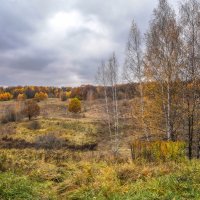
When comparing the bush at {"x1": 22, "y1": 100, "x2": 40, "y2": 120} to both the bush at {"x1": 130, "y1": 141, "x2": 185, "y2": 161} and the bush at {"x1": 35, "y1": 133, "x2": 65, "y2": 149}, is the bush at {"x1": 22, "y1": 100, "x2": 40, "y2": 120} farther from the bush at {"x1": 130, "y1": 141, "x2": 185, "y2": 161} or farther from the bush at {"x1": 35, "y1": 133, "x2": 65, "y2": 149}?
the bush at {"x1": 130, "y1": 141, "x2": 185, "y2": 161}

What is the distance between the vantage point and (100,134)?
154 ft

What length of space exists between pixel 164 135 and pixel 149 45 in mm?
5601

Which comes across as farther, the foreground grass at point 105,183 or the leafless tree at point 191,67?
the leafless tree at point 191,67

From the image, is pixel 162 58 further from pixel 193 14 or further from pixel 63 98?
pixel 63 98

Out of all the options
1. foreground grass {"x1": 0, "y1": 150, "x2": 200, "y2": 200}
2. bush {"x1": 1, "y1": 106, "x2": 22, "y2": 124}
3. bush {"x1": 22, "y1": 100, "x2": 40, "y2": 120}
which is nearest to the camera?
foreground grass {"x1": 0, "y1": 150, "x2": 200, "y2": 200}

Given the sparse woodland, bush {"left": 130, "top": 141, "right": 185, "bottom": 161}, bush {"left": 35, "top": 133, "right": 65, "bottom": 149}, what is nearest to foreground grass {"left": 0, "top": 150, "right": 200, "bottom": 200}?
the sparse woodland

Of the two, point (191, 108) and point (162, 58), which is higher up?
point (162, 58)

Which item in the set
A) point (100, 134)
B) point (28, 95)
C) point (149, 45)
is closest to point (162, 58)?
point (149, 45)

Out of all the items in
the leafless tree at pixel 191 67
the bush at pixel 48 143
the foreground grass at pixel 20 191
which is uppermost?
the leafless tree at pixel 191 67

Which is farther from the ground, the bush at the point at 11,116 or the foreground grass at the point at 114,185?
the foreground grass at the point at 114,185

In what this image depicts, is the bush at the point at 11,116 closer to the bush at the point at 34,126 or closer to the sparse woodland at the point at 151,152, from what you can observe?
the bush at the point at 34,126

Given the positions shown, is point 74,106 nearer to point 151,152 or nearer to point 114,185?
point 151,152

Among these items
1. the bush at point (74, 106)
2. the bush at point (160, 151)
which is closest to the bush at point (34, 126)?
the bush at point (74, 106)

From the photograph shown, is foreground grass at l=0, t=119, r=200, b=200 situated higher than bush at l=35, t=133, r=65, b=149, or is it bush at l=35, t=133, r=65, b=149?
foreground grass at l=0, t=119, r=200, b=200
